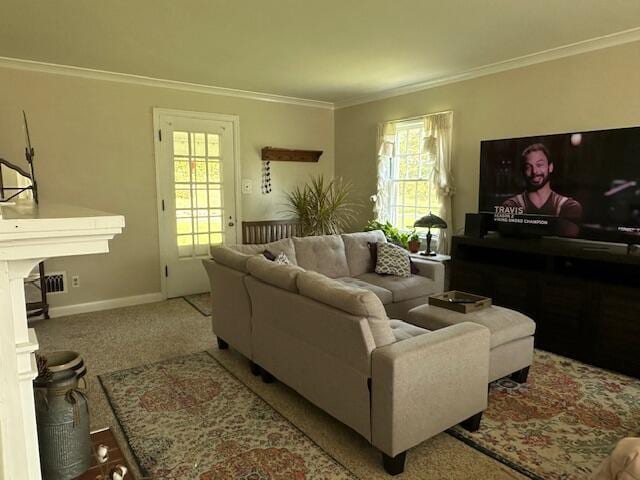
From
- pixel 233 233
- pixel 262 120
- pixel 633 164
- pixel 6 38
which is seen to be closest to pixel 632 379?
pixel 633 164

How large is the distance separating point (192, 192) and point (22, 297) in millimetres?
4451

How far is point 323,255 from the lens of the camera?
13.6 ft

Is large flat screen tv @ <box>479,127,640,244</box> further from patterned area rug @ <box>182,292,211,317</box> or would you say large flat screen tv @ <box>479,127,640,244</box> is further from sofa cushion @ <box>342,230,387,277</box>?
patterned area rug @ <box>182,292,211,317</box>

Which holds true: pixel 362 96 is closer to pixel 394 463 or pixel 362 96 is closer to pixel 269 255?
pixel 269 255

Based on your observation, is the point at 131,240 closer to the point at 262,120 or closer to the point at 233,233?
the point at 233,233

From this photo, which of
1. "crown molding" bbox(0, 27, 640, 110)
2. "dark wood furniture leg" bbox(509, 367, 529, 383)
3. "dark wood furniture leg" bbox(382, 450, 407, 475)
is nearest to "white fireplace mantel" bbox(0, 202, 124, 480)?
"dark wood furniture leg" bbox(382, 450, 407, 475)

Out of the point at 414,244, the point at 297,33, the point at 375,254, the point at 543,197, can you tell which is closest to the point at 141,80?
the point at 297,33

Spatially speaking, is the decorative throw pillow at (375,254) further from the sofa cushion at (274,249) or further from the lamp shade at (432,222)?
the sofa cushion at (274,249)

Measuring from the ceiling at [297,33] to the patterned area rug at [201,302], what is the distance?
254cm

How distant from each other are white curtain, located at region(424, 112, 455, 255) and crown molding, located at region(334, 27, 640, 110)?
1.26ft

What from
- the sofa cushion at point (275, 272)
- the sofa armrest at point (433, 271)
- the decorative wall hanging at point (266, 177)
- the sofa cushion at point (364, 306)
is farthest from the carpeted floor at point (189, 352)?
the sofa armrest at point (433, 271)

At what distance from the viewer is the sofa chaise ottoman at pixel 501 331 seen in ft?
8.97

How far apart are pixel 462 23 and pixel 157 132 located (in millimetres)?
3423

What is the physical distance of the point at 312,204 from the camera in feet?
18.8
